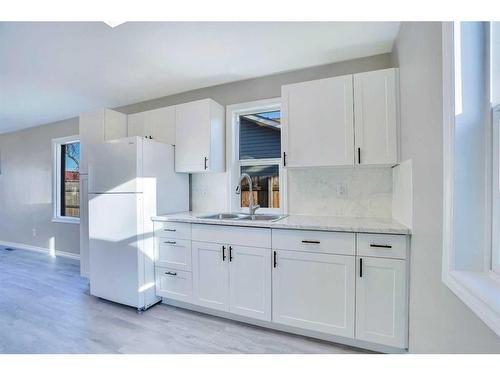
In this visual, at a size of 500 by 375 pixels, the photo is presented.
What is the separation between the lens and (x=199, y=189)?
2947 mm

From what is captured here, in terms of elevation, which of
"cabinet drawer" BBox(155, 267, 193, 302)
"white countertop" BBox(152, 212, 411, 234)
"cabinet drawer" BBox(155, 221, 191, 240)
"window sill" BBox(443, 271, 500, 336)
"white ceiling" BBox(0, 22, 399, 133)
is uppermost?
"white ceiling" BBox(0, 22, 399, 133)

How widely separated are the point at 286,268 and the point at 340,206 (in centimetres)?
89

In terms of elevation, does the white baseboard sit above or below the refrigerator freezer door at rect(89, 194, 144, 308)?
below

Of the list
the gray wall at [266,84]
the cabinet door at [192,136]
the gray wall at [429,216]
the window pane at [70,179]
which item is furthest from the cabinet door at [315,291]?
the window pane at [70,179]

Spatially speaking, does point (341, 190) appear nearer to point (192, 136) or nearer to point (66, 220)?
point (192, 136)

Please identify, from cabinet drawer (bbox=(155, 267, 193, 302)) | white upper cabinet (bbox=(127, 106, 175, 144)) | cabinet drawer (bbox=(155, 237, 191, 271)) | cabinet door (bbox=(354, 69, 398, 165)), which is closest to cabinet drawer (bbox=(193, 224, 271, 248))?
cabinet drawer (bbox=(155, 237, 191, 271))

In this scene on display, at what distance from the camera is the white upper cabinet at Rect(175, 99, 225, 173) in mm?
2562

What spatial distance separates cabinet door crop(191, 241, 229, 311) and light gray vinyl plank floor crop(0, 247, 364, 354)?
17 cm

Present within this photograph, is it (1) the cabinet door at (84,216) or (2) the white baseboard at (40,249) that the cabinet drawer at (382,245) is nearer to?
(1) the cabinet door at (84,216)

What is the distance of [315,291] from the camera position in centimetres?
178

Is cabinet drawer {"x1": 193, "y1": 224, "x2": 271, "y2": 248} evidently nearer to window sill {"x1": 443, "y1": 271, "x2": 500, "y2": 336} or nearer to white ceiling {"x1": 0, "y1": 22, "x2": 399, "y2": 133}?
window sill {"x1": 443, "y1": 271, "x2": 500, "y2": 336}

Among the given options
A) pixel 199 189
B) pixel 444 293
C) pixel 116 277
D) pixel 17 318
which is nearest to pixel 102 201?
pixel 116 277

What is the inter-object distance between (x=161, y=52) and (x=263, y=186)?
5.51 ft

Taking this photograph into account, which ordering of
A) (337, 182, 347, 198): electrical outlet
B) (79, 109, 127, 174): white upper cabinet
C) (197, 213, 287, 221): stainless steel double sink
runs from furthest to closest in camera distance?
(79, 109, 127, 174): white upper cabinet → (197, 213, 287, 221): stainless steel double sink → (337, 182, 347, 198): electrical outlet
